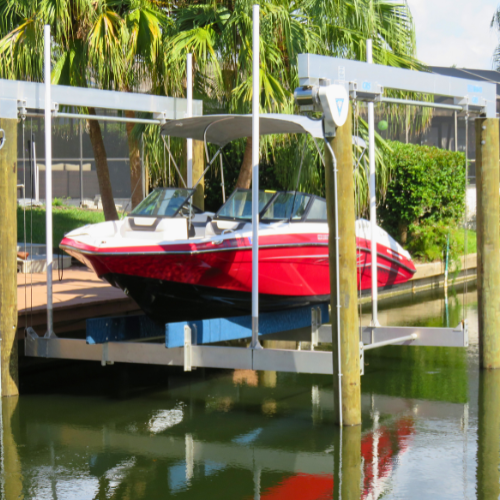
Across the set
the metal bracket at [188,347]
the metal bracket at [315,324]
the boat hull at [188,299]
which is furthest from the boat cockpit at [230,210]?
the metal bracket at [188,347]

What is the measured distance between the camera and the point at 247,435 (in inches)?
312

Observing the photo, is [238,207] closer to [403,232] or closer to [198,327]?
[198,327]

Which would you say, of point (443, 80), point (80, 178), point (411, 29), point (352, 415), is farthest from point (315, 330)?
point (80, 178)

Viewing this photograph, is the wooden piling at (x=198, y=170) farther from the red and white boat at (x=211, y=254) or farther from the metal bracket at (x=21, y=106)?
the metal bracket at (x=21, y=106)

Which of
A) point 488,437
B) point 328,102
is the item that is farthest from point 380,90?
point 488,437

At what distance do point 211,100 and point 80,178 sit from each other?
10.3 m

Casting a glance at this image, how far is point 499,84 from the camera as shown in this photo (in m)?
28.5

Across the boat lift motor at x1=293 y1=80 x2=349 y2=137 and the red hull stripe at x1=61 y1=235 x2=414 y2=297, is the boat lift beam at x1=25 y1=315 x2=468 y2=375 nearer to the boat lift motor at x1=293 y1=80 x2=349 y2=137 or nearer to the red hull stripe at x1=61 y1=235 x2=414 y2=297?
the red hull stripe at x1=61 y1=235 x2=414 y2=297

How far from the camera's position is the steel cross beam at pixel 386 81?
7.26 metres

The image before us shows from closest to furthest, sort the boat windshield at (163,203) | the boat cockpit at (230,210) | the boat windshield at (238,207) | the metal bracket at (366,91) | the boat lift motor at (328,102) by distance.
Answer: the boat lift motor at (328,102) → the metal bracket at (366,91) → the boat cockpit at (230,210) → the boat windshield at (163,203) → the boat windshield at (238,207)

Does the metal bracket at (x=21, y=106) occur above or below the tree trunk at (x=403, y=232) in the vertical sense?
above

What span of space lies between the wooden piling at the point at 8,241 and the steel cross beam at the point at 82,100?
0.75 feet

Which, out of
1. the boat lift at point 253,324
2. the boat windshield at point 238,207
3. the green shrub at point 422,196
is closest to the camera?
the boat lift at point 253,324

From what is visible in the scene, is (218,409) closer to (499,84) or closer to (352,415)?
(352,415)
